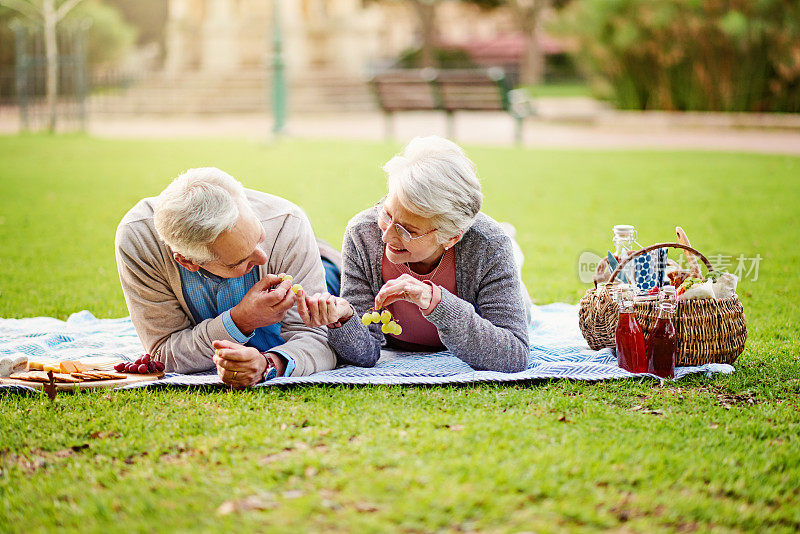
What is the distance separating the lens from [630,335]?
407cm

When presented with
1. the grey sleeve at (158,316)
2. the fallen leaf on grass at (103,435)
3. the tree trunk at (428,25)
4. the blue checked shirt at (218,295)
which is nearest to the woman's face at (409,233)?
the blue checked shirt at (218,295)

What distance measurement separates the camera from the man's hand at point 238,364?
3.72 metres

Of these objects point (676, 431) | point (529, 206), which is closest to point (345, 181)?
point (529, 206)

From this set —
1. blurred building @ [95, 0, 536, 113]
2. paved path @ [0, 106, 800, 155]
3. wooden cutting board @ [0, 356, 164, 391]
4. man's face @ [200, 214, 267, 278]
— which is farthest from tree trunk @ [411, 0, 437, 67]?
man's face @ [200, 214, 267, 278]

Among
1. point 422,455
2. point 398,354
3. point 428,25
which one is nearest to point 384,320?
point 398,354

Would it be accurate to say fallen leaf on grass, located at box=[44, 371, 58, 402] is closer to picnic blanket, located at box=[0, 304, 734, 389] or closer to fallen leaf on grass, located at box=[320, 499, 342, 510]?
picnic blanket, located at box=[0, 304, 734, 389]

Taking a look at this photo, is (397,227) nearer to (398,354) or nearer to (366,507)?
(398,354)

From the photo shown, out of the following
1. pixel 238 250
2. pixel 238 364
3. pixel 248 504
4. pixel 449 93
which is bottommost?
pixel 248 504

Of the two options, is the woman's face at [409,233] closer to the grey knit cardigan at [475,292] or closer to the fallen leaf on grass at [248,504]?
the grey knit cardigan at [475,292]

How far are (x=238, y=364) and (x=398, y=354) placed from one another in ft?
3.12

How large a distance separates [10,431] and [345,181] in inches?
309

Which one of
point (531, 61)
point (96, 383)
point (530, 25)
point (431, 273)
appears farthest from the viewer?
point (531, 61)

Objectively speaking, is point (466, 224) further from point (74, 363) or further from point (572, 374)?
point (74, 363)

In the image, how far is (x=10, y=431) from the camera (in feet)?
11.4
